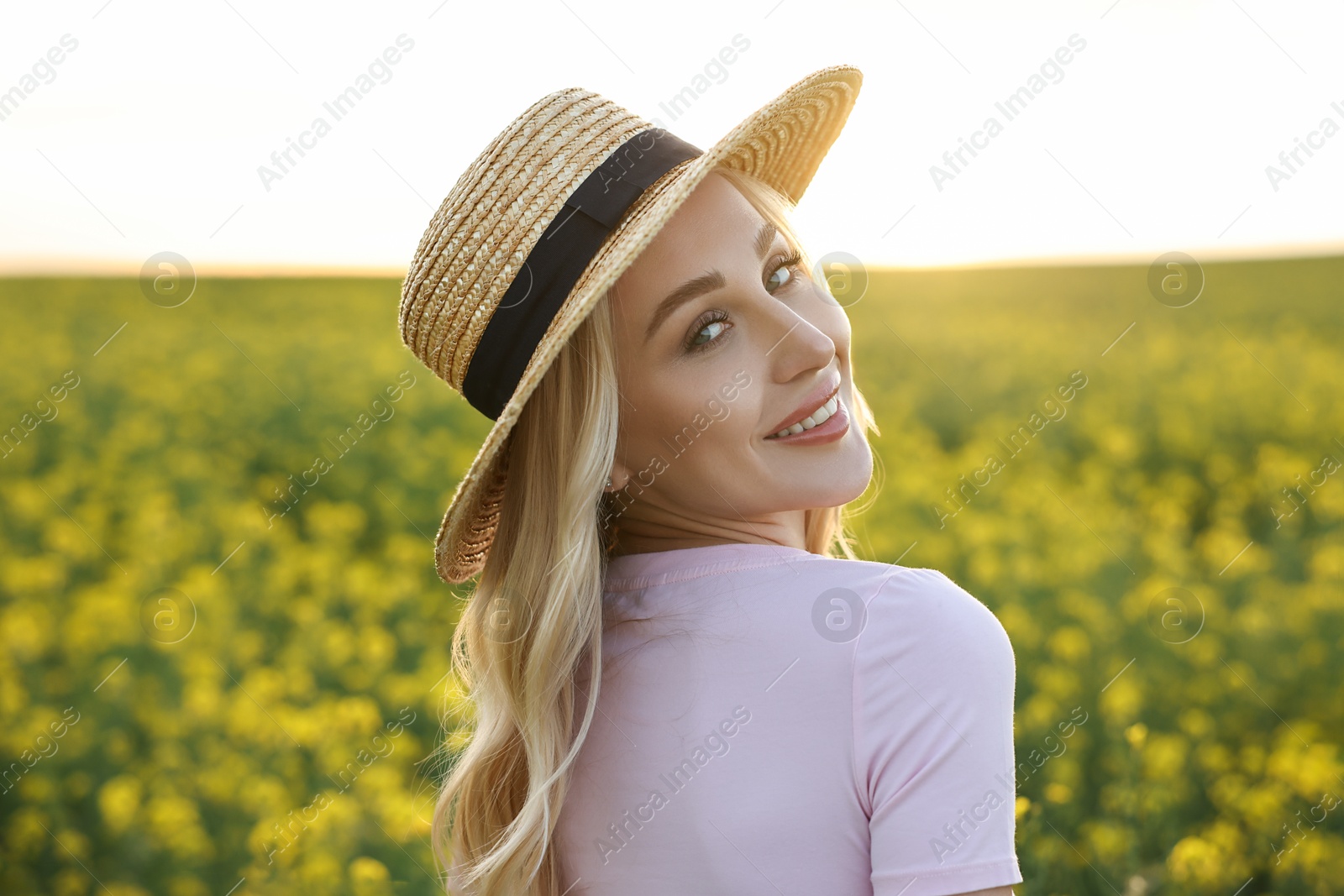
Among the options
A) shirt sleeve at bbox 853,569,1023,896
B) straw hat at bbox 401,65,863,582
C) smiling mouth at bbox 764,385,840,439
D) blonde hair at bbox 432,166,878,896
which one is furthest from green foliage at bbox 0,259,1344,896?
shirt sleeve at bbox 853,569,1023,896

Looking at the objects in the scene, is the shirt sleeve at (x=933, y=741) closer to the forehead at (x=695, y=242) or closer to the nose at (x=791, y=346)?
the nose at (x=791, y=346)

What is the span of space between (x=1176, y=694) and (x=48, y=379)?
30.0ft

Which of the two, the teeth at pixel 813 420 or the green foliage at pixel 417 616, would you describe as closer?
the teeth at pixel 813 420

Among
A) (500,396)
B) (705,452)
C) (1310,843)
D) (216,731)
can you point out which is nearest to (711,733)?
(705,452)

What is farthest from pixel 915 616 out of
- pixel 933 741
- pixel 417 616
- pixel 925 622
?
pixel 417 616

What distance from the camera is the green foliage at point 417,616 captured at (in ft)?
8.71

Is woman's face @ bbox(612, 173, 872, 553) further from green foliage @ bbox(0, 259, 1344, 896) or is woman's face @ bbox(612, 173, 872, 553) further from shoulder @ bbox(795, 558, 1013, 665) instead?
green foliage @ bbox(0, 259, 1344, 896)

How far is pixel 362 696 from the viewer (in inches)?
147

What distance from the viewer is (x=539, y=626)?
1.28 metres

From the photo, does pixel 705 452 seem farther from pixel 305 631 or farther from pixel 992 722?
pixel 305 631

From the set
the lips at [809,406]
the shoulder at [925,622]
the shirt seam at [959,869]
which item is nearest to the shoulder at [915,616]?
the shoulder at [925,622]

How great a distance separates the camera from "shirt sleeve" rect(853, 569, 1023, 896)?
1016 mm

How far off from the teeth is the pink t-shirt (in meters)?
0.19

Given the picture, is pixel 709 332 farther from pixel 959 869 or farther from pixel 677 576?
pixel 959 869
